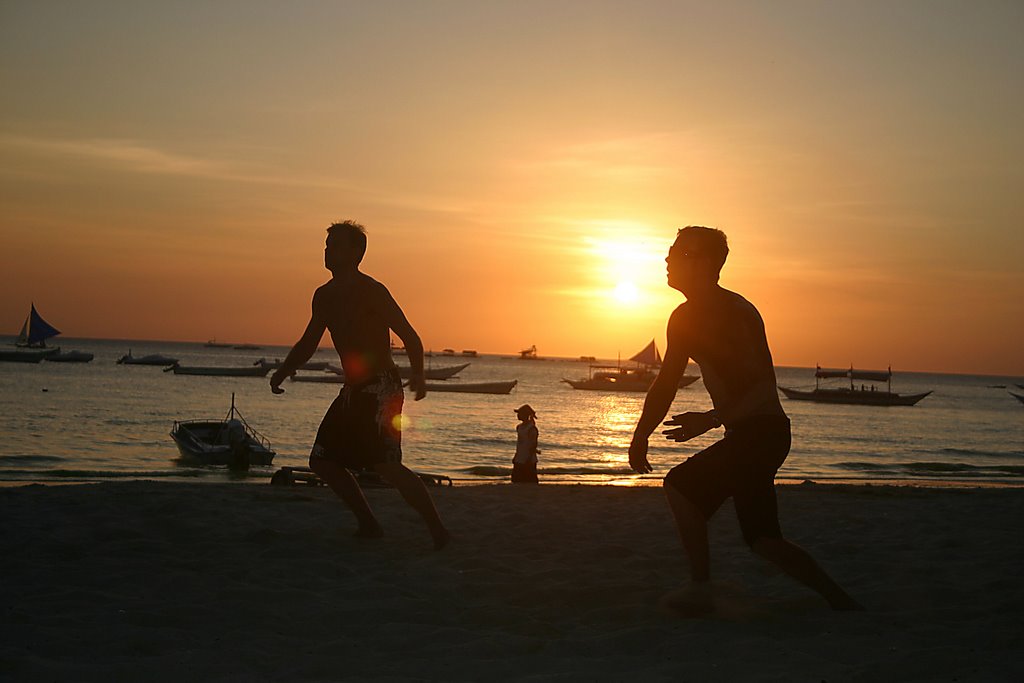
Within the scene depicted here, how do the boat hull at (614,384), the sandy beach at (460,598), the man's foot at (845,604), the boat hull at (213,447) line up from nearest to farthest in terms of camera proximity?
the sandy beach at (460,598), the man's foot at (845,604), the boat hull at (213,447), the boat hull at (614,384)

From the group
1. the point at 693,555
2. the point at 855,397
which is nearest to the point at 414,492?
the point at 693,555

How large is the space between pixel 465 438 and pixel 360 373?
30573 millimetres

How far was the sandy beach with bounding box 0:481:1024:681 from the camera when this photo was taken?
3.77 metres

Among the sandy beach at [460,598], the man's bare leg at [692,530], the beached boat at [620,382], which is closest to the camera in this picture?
the sandy beach at [460,598]

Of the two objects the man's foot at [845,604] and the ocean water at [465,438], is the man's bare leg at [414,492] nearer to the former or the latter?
the man's foot at [845,604]

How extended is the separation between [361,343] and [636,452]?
249 centimetres

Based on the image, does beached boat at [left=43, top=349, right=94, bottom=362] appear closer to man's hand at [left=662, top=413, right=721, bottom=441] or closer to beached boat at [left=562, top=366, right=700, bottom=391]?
beached boat at [left=562, top=366, right=700, bottom=391]

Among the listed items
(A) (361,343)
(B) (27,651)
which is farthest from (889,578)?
(B) (27,651)

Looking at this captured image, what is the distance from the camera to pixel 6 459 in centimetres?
2233

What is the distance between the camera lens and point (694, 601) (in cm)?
460

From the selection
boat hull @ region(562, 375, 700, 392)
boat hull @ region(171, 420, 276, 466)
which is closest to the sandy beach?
boat hull @ region(171, 420, 276, 466)

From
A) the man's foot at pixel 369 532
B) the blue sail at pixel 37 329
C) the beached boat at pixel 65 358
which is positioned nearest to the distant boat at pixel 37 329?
the blue sail at pixel 37 329

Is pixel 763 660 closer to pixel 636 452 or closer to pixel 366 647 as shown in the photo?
pixel 636 452

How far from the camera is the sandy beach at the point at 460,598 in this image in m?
3.77
